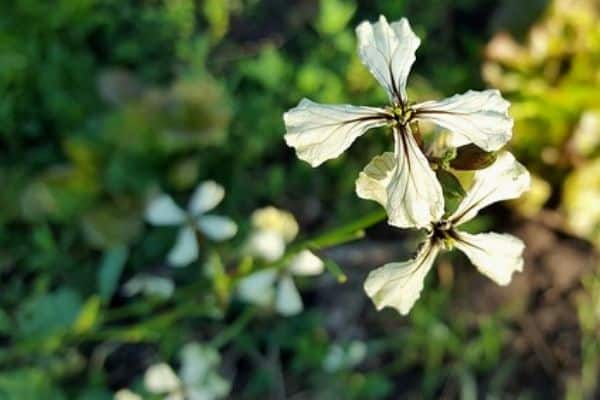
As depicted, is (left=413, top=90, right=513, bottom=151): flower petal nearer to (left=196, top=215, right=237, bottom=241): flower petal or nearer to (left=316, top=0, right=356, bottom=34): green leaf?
(left=196, top=215, right=237, bottom=241): flower petal

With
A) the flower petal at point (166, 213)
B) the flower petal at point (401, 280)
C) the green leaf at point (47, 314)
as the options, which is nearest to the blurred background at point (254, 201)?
the green leaf at point (47, 314)

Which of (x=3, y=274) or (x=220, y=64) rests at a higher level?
(x=220, y=64)

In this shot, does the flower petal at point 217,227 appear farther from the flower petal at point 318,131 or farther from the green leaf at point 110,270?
the flower petal at point 318,131

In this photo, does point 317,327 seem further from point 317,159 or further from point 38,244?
point 317,159

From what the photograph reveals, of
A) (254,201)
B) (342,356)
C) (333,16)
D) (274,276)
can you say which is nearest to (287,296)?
(274,276)

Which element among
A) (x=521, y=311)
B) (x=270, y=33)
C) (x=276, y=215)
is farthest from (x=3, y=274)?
(x=521, y=311)

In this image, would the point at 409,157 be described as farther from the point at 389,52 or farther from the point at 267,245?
the point at 267,245

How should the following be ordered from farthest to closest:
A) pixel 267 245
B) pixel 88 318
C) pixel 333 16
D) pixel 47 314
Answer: pixel 333 16, pixel 47 314, pixel 267 245, pixel 88 318
